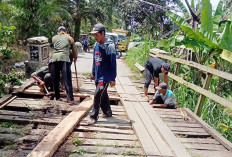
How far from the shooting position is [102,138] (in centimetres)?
336

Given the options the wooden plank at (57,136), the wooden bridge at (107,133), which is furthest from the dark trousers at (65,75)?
the wooden plank at (57,136)

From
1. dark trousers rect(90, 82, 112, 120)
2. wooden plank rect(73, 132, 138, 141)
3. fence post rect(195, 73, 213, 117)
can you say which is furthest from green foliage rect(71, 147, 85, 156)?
fence post rect(195, 73, 213, 117)

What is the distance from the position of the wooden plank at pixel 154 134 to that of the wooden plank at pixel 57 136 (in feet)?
3.61

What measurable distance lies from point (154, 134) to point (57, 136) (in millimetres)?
1496

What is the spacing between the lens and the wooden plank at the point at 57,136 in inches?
104

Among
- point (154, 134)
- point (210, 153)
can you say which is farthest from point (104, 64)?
point (210, 153)

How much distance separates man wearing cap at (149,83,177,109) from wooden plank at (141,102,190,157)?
44cm

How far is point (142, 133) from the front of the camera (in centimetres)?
353

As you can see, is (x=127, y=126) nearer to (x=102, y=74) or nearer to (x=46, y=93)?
(x=102, y=74)

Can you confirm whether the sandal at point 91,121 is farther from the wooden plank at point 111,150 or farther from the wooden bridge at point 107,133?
the wooden plank at point 111,150

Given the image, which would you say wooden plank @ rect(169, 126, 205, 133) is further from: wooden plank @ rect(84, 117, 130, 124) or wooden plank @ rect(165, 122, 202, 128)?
wooden plank @ rect(84, 117, 130, 124)

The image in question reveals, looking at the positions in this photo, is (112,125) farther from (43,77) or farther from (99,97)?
(43,77)

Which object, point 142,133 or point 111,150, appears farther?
point 142,133

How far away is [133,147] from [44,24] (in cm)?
1566
